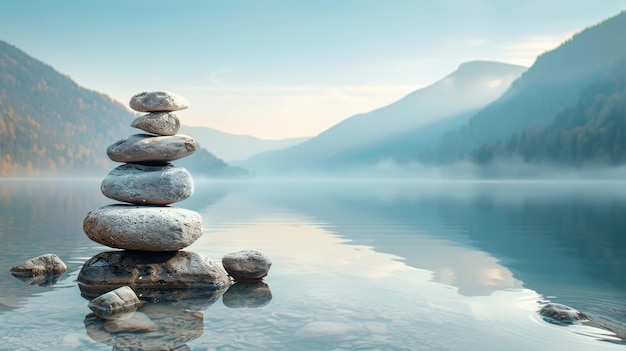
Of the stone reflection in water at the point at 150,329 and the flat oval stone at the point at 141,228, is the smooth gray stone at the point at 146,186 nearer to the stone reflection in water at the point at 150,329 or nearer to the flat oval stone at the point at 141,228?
the flat oval stone at the point at 141,228

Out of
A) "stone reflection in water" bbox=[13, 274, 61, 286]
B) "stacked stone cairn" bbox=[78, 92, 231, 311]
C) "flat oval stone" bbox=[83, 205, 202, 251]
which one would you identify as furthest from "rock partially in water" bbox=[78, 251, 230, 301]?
"stone reflection in water" bbox=[13, 274, 61, 286]

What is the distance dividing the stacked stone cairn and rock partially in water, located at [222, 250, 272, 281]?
2.45 ft

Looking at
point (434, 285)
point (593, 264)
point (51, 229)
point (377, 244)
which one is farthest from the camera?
point (51, 229)

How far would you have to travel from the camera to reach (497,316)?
47.5 feet

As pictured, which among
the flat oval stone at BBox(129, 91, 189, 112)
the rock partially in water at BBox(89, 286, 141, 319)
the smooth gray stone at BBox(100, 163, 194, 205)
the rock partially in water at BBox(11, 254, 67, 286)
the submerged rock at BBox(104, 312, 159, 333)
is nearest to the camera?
the submerged rock at BBox(104, 312, 159, 333)

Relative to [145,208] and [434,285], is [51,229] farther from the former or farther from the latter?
[434,285]

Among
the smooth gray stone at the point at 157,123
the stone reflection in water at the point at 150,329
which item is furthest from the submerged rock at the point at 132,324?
the smooth gray stone at the point at 157,123

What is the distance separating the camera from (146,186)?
19734mm

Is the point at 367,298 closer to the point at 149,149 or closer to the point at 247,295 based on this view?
the point at 247,295

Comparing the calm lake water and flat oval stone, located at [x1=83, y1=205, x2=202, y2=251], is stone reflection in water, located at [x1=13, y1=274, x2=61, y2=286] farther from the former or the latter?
flat oval stone, located at [x1=83, y1=205, x2=202, y2=251]

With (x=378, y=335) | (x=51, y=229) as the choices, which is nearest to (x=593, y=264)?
(x=378, y=335)

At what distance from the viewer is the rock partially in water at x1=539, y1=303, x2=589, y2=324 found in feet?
45.8

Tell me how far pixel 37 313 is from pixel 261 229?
74.6 ft

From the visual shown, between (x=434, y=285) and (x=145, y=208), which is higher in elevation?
(x=145, y=208)
